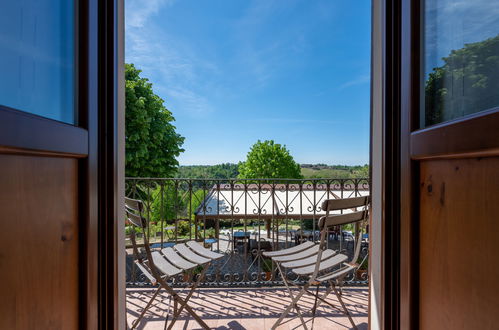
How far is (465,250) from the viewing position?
0.55 m

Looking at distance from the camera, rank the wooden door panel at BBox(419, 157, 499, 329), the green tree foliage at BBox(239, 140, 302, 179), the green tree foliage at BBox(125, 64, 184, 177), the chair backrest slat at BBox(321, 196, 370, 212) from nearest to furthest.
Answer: the wooden door panel at BBox(419, 157, 499, 329)
the chair backrest slat at BBox(321, 196, 370, 212)
the green tree foliage at BBox(125, 64, 184, 177)
the green tree foliage at BBox(239, 140, 302, 179)

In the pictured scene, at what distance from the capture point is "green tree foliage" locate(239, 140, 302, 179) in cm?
1743

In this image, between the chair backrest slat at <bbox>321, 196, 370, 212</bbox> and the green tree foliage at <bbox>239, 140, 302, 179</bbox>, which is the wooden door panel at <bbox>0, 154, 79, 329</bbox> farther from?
the green tree foliage at <bbox>239, 140, 302, 179</bbox>

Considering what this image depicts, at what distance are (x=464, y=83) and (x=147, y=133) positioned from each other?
11904 millimetres

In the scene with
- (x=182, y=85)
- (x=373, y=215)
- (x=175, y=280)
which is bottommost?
(x=175, y=280)

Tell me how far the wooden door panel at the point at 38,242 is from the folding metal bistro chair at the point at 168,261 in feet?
2.53

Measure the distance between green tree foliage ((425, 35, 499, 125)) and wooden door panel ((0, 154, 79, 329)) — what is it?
3.48ft

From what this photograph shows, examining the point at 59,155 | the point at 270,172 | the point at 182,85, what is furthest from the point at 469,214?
the point at 182,85

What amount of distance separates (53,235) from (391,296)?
1.07m

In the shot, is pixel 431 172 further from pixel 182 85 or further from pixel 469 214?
pixel 182 85

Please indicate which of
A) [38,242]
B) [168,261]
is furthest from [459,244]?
[168,261]

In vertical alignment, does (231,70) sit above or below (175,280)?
above

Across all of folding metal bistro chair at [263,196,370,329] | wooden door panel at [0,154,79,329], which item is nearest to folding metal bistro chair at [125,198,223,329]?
folding metal bistro chair at [263,196,370,329]

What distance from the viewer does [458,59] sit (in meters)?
0.63
